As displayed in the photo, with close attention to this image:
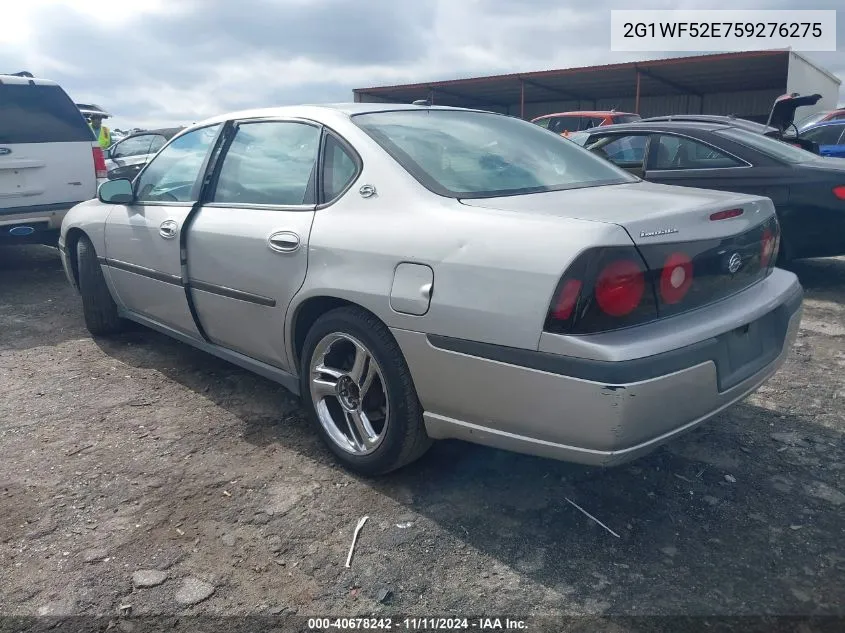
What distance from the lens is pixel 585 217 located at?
2232 mm

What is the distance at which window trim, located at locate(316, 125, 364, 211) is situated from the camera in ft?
9.27

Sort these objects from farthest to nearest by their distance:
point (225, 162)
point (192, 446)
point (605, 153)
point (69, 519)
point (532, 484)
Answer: point (605, 153) → point (225, 162) → point (192, 446) → point (532, 484) → point (69, 519)

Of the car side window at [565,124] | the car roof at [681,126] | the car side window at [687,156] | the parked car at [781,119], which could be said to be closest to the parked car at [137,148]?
the car side window at [565,124]

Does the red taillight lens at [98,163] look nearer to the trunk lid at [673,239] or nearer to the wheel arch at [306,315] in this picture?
the wheel arch at [306,315]

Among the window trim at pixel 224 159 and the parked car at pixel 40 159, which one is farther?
the parked car at pixel 40 159

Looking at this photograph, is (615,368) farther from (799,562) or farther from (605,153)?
(605,153)

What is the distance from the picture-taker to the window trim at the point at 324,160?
9.27 feet

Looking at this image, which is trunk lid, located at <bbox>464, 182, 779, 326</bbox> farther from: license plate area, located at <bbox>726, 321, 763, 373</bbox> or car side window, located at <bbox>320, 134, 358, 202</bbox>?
car side window, located at <bbox>320, 134, 358, 202</bbox>

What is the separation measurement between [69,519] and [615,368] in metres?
2.05

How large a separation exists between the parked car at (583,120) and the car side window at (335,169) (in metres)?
10.6

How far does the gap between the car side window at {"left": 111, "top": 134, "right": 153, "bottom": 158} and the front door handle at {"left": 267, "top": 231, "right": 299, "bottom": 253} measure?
11.6 m

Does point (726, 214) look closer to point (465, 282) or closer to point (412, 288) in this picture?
point (465, 282)

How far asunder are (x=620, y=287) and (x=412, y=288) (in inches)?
27.4

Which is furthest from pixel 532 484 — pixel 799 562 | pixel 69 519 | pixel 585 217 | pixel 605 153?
pixel 605 153
